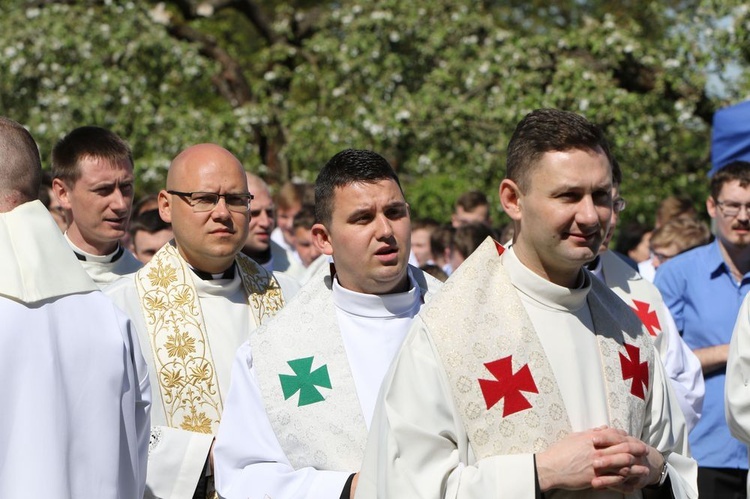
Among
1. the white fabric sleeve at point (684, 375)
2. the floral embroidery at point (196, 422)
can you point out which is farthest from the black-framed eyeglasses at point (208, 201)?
the white fabric sleeve at point (684, 375)

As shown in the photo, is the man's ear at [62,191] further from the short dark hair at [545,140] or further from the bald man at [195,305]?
the short dark hair at [545,140]

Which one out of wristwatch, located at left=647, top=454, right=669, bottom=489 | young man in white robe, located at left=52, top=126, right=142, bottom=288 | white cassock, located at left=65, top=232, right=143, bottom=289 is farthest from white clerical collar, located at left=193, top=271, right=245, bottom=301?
wristwatch, located at left=647, top=454, right=669, bottom=489

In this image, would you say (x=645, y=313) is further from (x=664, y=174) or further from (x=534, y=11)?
(x=534, y=11)

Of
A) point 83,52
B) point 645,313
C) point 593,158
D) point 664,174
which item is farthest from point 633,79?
point 593,158

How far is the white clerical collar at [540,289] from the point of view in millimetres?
3615

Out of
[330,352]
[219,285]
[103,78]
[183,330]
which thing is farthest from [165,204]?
[103,78]

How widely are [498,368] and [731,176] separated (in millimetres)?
3466

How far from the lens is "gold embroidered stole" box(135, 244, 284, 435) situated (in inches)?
197

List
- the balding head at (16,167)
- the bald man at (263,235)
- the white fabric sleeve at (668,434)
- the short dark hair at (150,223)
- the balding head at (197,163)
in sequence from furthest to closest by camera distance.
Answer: the bald man at (263,235), the short dark hair at (150,223), the balding head at (197,163), the balding head at (16,167), the white fabric sleeve at (668,434)

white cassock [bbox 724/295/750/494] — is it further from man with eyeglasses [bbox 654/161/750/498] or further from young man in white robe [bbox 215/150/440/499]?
man with eyeglasses [bbox 654/161/750/498]

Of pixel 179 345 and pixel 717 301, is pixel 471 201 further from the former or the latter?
pixel 179 345

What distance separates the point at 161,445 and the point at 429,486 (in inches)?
69.1

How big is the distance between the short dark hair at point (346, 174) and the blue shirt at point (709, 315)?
269cm

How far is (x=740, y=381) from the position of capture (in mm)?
4812
